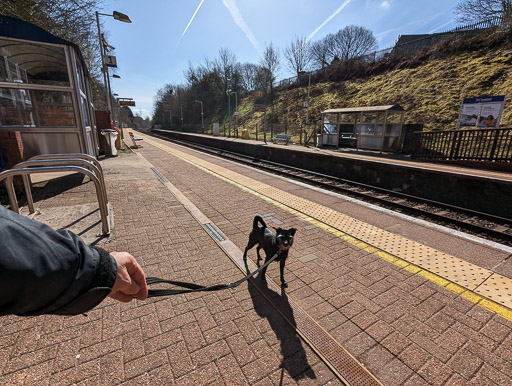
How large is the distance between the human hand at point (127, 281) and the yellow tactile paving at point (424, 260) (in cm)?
358

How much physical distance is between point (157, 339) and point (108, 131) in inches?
559

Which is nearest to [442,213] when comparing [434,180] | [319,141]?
[434,180]

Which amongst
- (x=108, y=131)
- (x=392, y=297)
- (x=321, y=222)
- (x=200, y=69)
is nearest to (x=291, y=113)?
(x=108, y=131)

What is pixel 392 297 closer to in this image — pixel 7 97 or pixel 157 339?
pixel 157 339

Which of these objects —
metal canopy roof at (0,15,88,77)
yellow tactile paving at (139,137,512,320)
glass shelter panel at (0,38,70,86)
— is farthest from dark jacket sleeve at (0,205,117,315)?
glass shelter panel at (0,38,70,86)

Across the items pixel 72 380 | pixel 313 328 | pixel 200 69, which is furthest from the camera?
pixel 200 69

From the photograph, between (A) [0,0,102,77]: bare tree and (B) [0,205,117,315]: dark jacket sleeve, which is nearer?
(B) [0,205,117,315]: dark jacket sleeve

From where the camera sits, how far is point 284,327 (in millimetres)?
2459

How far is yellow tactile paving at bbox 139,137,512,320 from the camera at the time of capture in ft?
9.73

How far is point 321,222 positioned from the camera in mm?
5215

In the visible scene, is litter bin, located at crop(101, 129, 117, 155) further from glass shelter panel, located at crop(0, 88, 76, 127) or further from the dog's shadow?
the dog's shadow

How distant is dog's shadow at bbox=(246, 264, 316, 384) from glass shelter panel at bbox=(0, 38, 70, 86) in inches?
342

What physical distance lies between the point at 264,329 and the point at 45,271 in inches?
81.0

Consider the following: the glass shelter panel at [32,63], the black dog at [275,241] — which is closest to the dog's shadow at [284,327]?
the black dog at [275,241]
